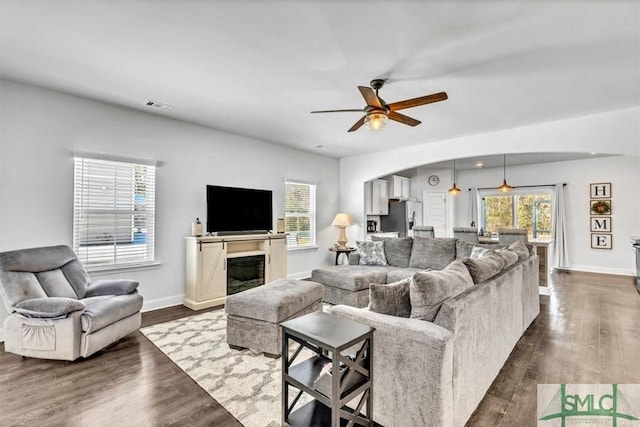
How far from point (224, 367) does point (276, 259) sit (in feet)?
8.63

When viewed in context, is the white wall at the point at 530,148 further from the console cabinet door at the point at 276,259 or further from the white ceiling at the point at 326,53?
the console cabinet door at the point at 276,259

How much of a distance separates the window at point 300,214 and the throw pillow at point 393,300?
13.3 feet

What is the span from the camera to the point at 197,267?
421cm

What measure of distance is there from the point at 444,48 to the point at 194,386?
3.30m

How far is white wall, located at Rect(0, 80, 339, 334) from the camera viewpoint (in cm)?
321

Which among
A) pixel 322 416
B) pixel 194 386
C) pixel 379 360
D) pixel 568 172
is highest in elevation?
pixel 568 172

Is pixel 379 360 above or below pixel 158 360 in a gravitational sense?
above

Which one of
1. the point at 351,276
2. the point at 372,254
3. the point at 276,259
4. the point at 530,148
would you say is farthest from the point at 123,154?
the point at 530,148

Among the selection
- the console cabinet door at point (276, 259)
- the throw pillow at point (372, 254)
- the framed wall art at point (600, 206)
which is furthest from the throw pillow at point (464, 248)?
the framed wall art at point (600, 206)

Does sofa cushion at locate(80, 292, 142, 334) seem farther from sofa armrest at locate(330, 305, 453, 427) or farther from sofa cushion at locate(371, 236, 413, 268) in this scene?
sofa cushion at locate(371, 236, 413, 268)

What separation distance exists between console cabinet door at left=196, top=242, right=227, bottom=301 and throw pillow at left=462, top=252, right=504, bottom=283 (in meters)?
3.31

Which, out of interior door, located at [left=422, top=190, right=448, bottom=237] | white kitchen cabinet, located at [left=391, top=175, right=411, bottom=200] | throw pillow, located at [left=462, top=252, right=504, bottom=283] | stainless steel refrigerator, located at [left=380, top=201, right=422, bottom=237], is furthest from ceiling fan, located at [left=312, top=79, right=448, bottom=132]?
interior door, located at [left=422, top=190, right=448, bottom=237]

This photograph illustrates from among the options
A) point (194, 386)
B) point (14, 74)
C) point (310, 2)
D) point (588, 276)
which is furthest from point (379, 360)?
point (588, 276)

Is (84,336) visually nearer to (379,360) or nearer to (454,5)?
(379,360)
